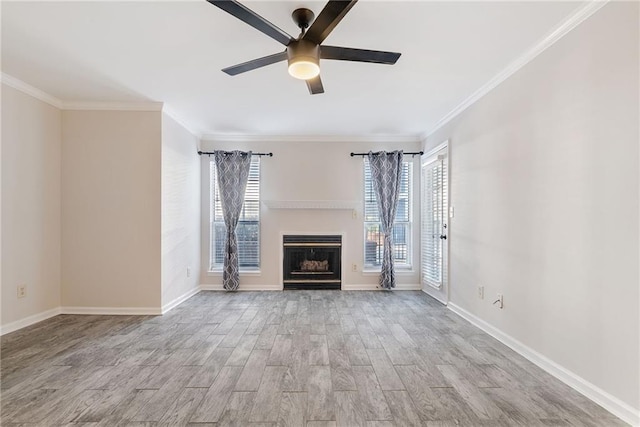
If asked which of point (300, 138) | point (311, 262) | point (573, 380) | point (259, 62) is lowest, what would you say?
point (573, 380)

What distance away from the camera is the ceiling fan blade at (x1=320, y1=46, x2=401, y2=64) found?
2.06 metres

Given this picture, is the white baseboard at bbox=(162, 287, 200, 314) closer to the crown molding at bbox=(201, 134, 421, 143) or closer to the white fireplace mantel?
the white fireplace mantel

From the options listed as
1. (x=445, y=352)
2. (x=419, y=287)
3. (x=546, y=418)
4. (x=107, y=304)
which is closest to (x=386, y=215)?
(x=419, y=287)

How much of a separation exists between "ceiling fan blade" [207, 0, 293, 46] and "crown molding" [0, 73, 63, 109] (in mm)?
2848

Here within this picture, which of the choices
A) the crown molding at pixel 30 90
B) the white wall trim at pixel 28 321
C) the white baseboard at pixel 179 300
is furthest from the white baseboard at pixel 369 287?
the crown molding at pixel 30 90

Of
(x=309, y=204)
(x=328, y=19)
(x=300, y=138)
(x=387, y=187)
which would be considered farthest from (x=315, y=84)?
(x=387, y=187)

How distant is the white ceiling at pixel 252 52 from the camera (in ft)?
6.69

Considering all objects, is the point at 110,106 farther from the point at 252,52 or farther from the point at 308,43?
the point at 308,43

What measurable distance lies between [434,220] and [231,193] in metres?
3.13

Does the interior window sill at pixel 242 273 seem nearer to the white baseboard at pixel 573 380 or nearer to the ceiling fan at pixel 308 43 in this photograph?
the white baseboard at pixel 573 380

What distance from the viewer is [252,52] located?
8.38 feet

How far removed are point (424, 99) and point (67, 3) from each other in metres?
3.20

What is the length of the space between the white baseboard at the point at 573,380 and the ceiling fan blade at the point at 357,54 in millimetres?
2476

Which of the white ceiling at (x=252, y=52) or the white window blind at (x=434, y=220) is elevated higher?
the white ceiling at (x=252, y=52)
